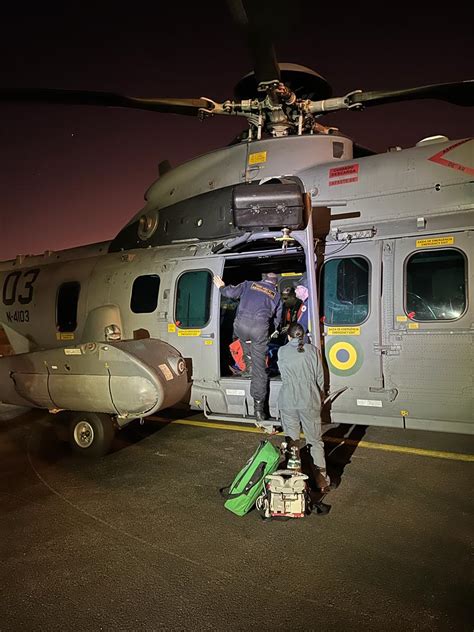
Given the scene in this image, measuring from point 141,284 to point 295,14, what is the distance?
14.7 ft

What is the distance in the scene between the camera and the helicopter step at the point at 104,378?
560 cm

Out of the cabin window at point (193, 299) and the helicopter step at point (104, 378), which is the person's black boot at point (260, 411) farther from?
the cabin window at point (193, 299)

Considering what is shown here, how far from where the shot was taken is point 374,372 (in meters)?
5.28

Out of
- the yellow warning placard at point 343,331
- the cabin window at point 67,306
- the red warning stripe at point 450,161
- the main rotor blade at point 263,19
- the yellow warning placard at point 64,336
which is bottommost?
the yellow warning placard at point 64,336

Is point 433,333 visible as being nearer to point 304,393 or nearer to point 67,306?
point 304,393

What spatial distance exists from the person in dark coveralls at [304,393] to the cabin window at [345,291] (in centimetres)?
79

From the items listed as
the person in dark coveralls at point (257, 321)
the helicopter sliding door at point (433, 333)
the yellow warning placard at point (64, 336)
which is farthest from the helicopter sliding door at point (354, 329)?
the yellow warning placard at point (64, 336)

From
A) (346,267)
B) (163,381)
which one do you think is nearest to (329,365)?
(346,267)

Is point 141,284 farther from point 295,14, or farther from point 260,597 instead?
point 260,597

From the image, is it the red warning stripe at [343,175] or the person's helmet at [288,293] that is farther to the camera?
the person's helmet at [288,293]

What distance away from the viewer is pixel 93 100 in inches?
235

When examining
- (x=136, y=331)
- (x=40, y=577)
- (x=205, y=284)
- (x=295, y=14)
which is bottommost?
(x=40, y=577)

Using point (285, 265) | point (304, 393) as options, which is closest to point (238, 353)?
point (285, 265)

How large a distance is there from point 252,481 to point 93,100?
5105 millimetres
